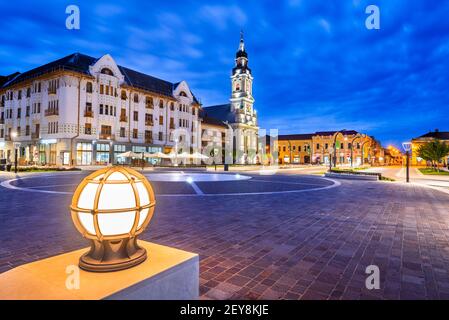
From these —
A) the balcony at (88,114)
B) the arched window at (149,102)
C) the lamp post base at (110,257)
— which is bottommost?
the lamp post base at (110,257)

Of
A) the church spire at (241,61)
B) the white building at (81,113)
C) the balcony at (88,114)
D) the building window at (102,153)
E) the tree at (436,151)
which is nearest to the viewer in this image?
the tree at (436,151)

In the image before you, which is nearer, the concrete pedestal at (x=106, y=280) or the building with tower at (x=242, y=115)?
the concrete pedestal at (x=106, y=280)

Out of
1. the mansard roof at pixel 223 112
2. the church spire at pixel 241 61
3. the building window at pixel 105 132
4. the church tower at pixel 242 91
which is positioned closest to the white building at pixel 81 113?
the building window at pixel 105 132

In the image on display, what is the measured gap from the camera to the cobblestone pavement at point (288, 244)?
11.5 feet

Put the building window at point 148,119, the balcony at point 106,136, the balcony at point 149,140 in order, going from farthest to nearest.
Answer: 1. the building window at point 148,119
2. the balcony at point 149,140
3. the balcony at point 106,136

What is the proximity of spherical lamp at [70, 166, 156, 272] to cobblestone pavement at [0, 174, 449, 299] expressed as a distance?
4.35ft

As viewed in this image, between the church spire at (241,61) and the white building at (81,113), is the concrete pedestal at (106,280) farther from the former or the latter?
the church spire at (241,61)

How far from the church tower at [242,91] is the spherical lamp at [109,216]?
8437cm

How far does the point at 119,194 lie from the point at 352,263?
149 inches

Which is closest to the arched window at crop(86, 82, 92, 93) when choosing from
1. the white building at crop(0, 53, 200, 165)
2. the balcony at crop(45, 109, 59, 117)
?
the white building at crop(0, 53, 200, 165)

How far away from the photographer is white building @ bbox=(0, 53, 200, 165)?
39.0 metres

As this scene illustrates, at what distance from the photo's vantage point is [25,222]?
6629 mm

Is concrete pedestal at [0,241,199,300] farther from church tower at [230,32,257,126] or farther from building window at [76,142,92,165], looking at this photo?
church tower at [230,32,257,126]
